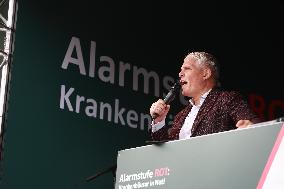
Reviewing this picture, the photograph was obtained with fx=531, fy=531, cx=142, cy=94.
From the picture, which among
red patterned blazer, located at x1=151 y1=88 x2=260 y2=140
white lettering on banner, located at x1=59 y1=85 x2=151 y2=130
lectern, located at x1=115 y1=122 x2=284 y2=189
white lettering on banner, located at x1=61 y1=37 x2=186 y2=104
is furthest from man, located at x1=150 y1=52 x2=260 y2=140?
white lettering on banner, located at x1=61 y1=37 x2=186 y2=104

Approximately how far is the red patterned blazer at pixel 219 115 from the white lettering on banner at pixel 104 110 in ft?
8.03

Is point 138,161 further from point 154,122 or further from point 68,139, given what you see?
point 68,139

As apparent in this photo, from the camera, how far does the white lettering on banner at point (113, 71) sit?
17.0ft

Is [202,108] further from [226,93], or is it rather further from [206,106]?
[226,93]

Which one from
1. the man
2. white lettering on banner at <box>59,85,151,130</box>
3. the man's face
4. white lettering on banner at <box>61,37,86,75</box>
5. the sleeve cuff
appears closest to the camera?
the man

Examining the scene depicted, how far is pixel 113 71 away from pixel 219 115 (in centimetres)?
297

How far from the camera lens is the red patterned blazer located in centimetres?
252

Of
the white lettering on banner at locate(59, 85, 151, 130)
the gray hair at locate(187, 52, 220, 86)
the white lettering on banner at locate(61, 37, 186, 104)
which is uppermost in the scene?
the white lettering on banner at locate(61, 37, 186, 104)

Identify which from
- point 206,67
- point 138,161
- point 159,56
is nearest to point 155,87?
point 159,56

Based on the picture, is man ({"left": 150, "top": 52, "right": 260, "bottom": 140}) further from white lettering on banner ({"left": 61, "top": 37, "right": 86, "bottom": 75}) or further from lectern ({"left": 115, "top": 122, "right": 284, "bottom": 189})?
white lettering on banner ({"left": 61, "top": 37, "right": 86, "bottom": 75})

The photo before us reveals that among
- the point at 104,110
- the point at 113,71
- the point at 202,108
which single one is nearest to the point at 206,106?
the point at 202,108

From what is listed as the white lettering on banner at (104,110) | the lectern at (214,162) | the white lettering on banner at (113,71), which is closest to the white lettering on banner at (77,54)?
the white lettering on banner at (113,71)

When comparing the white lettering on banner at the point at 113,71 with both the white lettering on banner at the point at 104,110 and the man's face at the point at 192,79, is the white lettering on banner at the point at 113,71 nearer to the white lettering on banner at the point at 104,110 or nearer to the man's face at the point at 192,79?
the white lettering on banner at the point at 104,110

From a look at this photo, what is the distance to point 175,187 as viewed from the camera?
6.05ft
